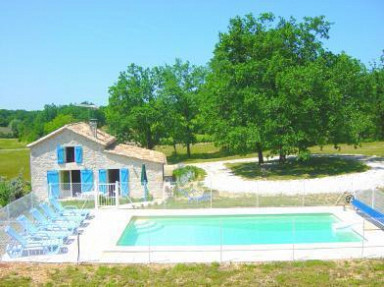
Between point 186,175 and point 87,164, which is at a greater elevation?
point 87,164

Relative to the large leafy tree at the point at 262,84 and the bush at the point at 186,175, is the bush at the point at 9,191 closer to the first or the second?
the bush at the point at 186,175

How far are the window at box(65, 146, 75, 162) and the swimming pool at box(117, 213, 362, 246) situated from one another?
797 centimetres

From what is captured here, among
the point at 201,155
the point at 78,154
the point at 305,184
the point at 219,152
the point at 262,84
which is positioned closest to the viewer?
the point at 78,154

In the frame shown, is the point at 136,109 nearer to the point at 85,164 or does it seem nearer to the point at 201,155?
the point at 201,155

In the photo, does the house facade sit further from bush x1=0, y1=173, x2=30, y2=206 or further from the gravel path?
the gravel path

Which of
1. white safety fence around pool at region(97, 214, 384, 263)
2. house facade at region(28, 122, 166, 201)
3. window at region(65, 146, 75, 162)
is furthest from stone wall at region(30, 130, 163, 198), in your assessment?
white safety fence around pool at region(97, 214, 384, 263)

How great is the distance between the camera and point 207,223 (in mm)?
19625

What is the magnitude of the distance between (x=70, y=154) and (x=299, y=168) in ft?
63.5

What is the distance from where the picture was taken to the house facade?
25641 mm

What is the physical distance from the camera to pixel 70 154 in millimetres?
26266

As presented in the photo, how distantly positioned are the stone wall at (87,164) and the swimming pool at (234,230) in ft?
18.1

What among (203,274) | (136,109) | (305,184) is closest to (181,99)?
(136,109)

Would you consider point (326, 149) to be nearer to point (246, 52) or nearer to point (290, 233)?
point (246, 52)

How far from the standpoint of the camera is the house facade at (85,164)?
84.1 ft
